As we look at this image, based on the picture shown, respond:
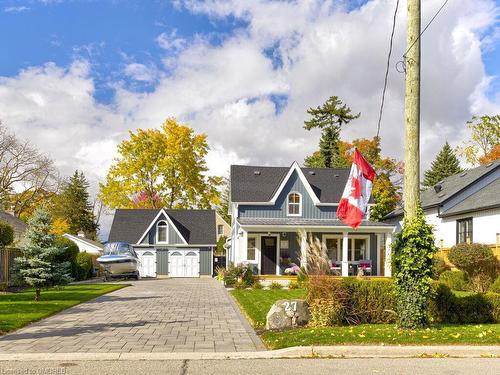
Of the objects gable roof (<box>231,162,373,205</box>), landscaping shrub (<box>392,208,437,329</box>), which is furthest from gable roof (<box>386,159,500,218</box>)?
landscaping shrub (<box>392,208,437,329</box>)

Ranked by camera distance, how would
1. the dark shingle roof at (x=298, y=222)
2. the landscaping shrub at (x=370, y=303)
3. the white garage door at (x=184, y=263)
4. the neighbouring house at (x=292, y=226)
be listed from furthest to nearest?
the white garage door at (x=184, y=263), the neighbouring house at (x=292, y=226), the dark shingle roof at (x=298, y=222), the landscaping shrub at (x=370, y=303)

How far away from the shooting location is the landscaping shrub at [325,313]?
37.7 feet

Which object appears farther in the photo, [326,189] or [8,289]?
[326,189]

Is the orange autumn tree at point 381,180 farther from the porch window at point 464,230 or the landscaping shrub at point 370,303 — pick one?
the landscaping shrub at point 370,303

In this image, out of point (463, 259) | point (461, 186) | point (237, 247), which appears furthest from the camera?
point (237, 247)

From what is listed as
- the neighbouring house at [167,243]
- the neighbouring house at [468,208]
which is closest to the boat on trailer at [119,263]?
the neighbouring house at [167,243]

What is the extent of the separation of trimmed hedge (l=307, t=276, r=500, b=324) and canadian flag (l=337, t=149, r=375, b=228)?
1.54m

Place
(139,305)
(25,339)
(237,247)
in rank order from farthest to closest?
(237,247)
(139,305)
(25,339)

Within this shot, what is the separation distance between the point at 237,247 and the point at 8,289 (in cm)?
1461

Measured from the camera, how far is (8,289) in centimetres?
2267

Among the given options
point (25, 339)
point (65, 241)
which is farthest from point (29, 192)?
point (25, 339)

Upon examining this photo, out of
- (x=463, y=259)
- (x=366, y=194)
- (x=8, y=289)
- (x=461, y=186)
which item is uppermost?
(x=461, y=186)

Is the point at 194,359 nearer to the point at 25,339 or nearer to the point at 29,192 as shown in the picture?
the point at 25,339

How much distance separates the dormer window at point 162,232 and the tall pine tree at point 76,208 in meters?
27.8
